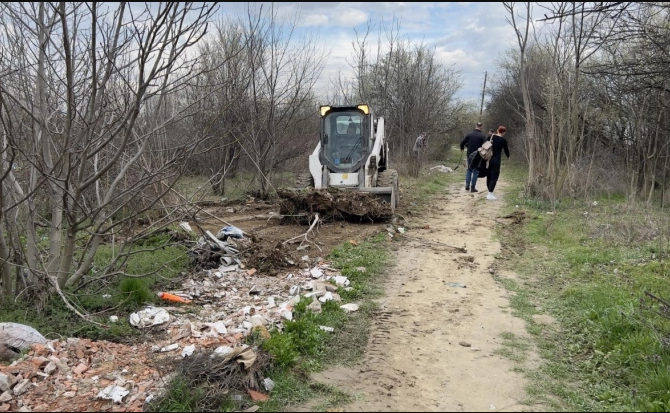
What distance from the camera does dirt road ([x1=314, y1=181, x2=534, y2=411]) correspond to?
360cm

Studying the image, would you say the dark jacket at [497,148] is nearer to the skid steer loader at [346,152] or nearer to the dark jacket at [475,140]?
the dark jacket at [475,140]

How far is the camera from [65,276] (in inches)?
199

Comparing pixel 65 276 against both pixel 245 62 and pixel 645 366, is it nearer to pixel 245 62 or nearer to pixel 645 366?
pixel 645 366

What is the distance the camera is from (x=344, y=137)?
11.8 m

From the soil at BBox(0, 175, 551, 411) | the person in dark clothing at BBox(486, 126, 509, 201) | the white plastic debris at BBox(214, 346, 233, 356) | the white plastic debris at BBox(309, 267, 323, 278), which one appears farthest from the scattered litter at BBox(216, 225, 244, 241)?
the person in dark clothing at BBox(486, 126, 509, 201)

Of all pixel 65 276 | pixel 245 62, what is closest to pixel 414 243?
pixel 65 276

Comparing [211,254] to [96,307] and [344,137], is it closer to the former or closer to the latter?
[96,307]

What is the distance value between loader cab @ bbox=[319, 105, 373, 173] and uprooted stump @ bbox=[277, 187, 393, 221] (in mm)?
1824

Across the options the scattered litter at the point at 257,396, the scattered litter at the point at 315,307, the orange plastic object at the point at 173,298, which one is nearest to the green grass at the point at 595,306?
the scattered litter at the point at 315,307

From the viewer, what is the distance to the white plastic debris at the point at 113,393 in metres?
3.41

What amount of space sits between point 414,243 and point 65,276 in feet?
17.9

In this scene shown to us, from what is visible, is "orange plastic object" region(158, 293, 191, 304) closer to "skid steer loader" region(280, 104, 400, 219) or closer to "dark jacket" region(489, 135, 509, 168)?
"skid steer loader" region(280, 104, 400, 219)

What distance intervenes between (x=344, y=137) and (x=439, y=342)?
25.6ft

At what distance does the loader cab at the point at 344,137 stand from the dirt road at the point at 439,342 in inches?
155
